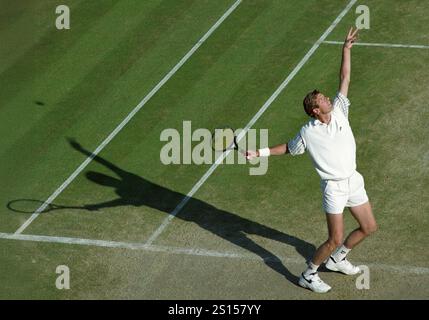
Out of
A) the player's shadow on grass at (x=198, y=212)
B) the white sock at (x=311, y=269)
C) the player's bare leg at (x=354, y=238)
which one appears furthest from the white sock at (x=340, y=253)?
the player's shadow on grass at (x=198, y=212)

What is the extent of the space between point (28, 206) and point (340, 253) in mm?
5620

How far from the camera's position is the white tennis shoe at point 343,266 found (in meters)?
15.2

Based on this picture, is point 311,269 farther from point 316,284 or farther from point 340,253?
point 340,253

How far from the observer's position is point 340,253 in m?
15.2

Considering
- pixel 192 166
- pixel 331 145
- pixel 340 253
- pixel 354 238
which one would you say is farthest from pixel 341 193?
pixel 192 166

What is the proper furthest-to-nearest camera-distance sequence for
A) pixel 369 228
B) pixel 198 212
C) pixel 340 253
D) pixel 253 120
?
pixel 253 120, pixel 198 212, pixel 340 253, pixel 369 228

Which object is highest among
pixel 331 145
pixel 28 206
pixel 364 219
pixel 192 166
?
pixel 192 166

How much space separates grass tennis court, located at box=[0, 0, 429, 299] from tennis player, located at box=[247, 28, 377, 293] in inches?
43.2

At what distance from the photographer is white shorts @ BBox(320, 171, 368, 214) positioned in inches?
566

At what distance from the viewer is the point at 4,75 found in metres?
21.6

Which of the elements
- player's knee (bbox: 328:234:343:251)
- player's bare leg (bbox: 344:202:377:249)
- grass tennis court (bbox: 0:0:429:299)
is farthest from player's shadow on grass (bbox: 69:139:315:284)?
player's bare leg (bbox: 344:202:377:249)
